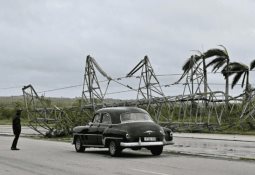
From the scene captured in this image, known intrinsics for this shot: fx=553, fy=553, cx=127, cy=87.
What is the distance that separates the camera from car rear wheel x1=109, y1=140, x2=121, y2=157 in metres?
19.8

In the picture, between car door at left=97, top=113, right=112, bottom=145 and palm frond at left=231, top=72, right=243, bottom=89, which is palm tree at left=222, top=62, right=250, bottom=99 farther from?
car door at left=97, top=113, right=112, bottom=145

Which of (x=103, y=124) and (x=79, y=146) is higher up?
(x=103, y=124)

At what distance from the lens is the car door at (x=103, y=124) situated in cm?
2114

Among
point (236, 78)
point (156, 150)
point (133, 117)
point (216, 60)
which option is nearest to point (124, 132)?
point (133, 117)

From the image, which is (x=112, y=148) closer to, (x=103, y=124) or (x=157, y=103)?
(x=103, y=124)

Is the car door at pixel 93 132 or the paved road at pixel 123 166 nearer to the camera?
the paved road at pixel 123 166

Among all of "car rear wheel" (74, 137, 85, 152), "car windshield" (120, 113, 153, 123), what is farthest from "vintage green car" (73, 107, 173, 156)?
"car rear wheel" (74, 137, 85, 152)

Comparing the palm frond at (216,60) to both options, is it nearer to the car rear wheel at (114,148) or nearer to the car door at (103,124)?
the car door at (103,124)

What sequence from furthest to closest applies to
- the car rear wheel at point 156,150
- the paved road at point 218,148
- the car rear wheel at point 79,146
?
the car rear wheel at point 79,146 → the paved road at point 218,148 → the car rear wheel at point 156,150

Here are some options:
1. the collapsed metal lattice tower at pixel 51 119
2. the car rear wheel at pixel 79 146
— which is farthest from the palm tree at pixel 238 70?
the car rear wheel at pixel 79 146

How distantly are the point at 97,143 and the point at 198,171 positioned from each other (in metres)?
7.68

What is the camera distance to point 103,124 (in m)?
21.4

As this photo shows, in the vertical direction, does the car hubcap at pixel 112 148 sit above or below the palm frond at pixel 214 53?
below

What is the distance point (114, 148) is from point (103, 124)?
1658 millimetres
